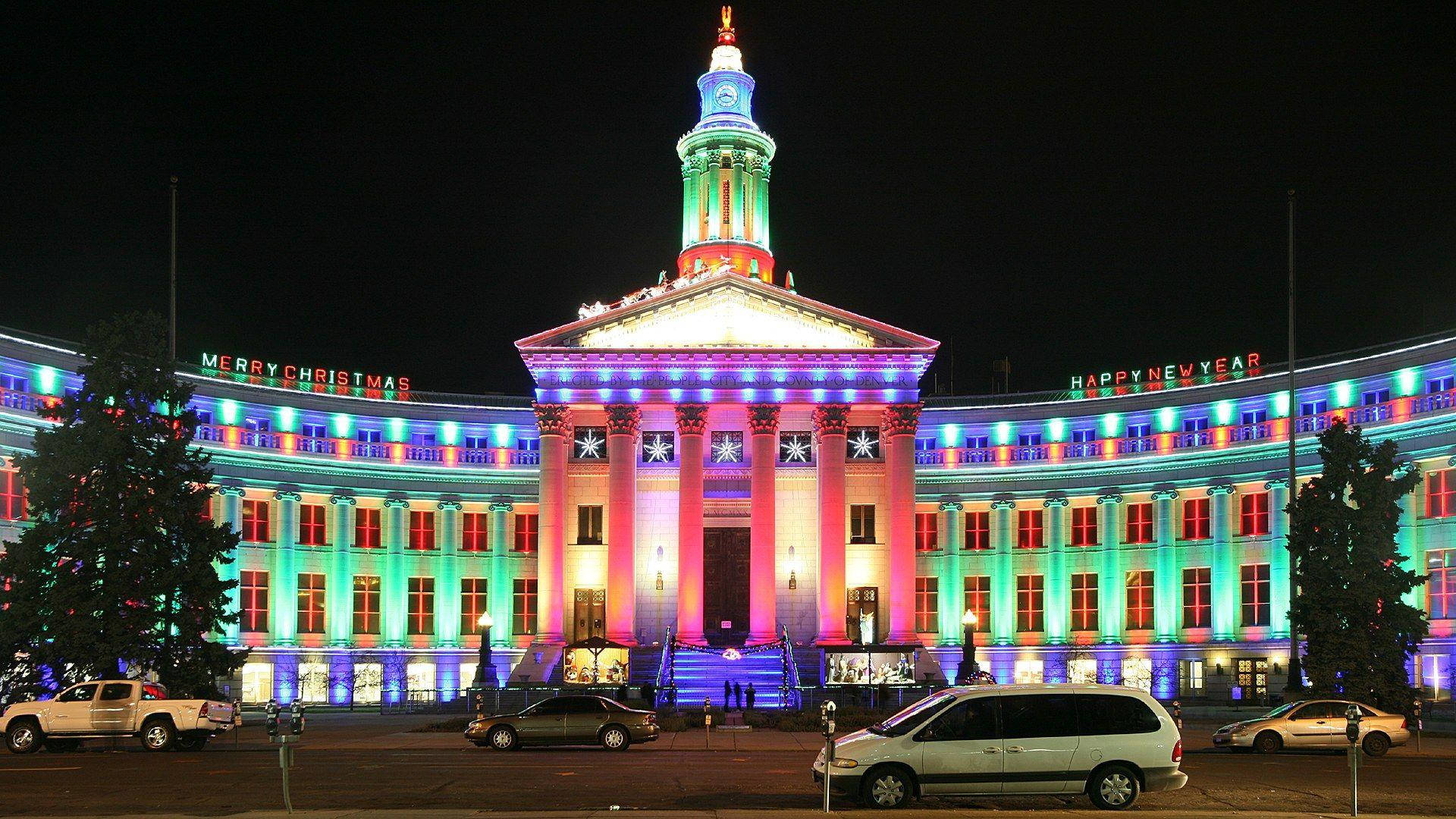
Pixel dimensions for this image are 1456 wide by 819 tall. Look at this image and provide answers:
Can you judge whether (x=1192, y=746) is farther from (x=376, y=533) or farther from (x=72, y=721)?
(x=376, y=533)

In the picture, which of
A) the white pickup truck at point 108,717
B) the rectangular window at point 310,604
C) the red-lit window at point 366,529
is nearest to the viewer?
the white pickup truck at point 108,717

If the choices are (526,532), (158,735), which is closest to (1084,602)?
(526,532)

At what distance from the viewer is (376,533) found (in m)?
78.0

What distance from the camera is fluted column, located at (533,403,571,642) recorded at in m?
69.9

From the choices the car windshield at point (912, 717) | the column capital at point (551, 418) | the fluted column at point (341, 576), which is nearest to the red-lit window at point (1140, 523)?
the column capital at point (551, 418)

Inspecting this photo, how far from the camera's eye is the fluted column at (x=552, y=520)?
6988 cm

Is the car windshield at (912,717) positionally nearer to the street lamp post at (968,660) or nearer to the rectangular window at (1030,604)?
the street lamp post at (968,660)

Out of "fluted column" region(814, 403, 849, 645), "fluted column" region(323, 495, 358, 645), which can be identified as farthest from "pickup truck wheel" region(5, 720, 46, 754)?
"fluted column" region(814, 403, 849, 645)

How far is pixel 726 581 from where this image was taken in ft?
248

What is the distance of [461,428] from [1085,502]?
1321 inches

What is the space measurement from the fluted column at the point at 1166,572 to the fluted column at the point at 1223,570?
188cm

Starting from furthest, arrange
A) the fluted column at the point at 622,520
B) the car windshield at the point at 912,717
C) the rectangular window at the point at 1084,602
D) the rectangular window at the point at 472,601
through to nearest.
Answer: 1. the rectangular window at the point at 472,601
2. the rectangular window at the point at 1084,602
3. the fluted column at the point at 622,520
4. the car windshield at the point at 912,717

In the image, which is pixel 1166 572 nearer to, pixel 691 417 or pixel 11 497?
pixel 691 417

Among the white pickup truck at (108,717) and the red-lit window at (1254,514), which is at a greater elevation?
the red-lit window at (1254,514)
